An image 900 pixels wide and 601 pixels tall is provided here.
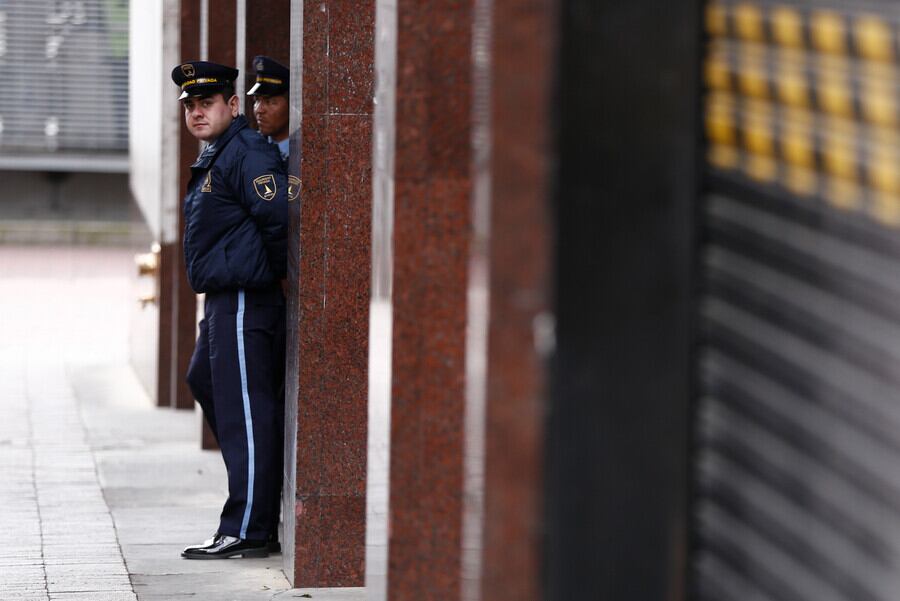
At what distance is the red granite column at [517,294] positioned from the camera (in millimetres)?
2414

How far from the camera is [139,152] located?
13539 millimetres

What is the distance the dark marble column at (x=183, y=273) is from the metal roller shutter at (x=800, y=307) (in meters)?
7.74

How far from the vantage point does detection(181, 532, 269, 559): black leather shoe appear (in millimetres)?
6254

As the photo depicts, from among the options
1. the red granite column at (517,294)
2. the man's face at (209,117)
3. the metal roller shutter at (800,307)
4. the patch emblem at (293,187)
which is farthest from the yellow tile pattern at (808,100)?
the man's face at (209,117)

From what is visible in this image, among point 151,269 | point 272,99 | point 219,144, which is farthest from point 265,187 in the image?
point 151,269

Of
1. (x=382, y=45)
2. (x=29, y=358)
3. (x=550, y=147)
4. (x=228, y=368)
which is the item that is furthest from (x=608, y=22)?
(x=29, y=358)

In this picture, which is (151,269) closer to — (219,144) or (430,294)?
(219,144)

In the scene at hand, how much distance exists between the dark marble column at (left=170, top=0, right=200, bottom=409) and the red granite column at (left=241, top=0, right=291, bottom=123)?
285cm

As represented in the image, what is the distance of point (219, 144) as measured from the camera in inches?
243

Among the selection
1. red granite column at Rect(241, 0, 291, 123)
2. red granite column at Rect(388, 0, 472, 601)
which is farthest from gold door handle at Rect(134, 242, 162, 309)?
red granite column at Rect(388, 0, 472, 601)

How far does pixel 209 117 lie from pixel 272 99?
308 mm

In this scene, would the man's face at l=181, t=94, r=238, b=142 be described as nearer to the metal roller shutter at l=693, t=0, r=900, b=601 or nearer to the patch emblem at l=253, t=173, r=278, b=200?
the patch emblem at l=253, t=173, r=278, b=200

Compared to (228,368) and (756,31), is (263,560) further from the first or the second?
(756,31)

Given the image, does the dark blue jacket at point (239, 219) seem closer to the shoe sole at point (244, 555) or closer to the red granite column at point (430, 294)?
the shoe sole at point (244, 555)
